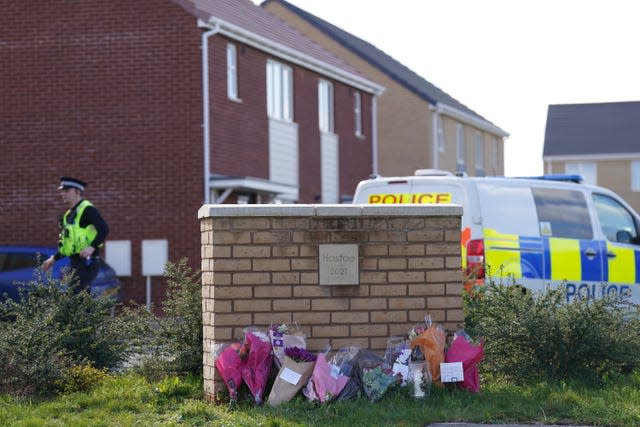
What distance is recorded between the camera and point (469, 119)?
4369cm

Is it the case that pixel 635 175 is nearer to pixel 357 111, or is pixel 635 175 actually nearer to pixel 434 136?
pixel 434 136

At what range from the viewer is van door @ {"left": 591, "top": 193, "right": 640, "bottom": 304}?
13828 mm

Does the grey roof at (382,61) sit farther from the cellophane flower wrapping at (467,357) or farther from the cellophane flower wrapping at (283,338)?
the cellophane flower wrapping at (283,338)

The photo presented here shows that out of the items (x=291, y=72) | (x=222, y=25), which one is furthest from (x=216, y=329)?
(x=291, y=72)

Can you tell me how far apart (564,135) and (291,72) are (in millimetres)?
32685

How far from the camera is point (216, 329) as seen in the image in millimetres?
8453

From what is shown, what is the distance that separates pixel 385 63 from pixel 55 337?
113 feet

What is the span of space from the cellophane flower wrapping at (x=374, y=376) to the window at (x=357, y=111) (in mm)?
24067

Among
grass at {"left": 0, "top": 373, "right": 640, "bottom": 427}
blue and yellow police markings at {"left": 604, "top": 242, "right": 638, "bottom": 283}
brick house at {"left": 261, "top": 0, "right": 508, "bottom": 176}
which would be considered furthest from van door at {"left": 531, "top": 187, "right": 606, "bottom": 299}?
brick house at {"left": 261, "top": 0, "right": 508, "bottom": 176}

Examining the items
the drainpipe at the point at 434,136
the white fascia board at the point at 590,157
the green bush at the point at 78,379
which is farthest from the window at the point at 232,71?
the white fascia board at the point at 590,157

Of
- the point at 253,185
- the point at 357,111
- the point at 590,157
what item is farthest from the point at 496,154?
the point at 253,185

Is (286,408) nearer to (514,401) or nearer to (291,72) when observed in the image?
(514,401)

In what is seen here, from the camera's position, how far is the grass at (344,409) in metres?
7.57

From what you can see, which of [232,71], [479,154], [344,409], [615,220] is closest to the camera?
[344,409]
